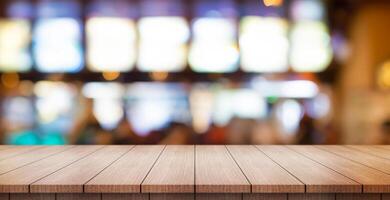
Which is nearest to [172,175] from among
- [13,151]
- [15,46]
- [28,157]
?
[28,157]

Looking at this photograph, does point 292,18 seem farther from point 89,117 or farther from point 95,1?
point 89,117

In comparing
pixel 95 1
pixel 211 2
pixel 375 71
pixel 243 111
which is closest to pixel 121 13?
pixel 95 1

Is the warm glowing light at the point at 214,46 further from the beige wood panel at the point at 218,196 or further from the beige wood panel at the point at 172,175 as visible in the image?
the beige wood panel at the point at 218,196

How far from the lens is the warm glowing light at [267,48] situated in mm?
3180

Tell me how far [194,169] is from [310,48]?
1.83 m

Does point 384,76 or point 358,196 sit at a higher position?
point 384,76

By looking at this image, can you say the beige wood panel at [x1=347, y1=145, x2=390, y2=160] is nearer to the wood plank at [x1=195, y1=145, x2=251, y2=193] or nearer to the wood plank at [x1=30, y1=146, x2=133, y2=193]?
the wood plank at [x1=195, y1=145, x2=251, y2=193]

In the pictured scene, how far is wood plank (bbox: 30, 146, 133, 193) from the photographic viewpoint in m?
1.47

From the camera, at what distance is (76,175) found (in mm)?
1634

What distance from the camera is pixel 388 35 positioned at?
10.6ft

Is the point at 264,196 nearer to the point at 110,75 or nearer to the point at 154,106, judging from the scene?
the point at 154,106

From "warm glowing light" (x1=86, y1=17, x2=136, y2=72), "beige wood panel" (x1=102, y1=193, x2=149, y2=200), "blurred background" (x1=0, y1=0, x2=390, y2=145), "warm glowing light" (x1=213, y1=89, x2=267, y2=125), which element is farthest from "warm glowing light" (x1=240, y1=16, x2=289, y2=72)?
"beige wood panel" (x1=102, y1=193, x2=149, y2=200)

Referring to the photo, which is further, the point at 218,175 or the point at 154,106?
the point at 154,106

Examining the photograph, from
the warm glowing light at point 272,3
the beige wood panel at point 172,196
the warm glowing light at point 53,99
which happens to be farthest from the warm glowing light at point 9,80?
the beige wood panel at point 172,196
